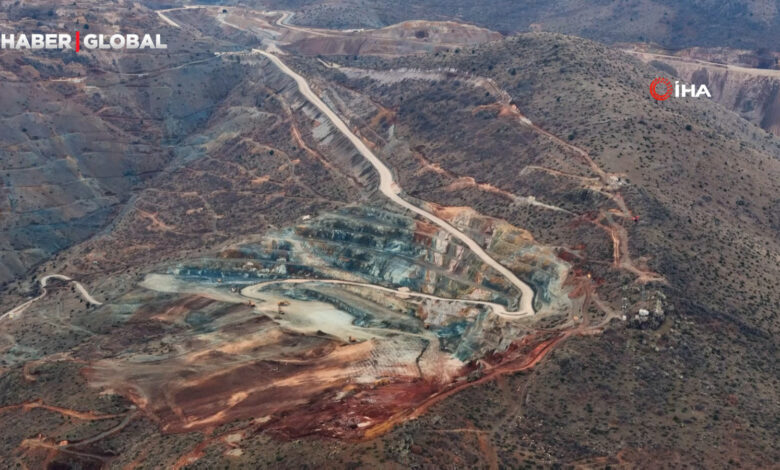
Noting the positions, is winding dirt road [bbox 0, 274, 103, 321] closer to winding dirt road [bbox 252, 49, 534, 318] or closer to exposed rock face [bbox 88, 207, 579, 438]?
exposed rock face [bbox 88, 207, 579, 438]

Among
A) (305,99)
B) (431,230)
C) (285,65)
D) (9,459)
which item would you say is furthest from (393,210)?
(285,65)

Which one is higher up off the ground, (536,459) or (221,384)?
(536,459)

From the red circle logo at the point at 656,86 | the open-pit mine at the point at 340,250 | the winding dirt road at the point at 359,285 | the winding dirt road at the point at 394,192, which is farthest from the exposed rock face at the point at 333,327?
the red circle logo at the point at 656,86

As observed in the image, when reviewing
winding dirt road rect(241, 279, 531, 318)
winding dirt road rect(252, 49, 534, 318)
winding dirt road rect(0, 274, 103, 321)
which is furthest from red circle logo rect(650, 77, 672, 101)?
winding dirt road rect(0, 274, 103, 321)

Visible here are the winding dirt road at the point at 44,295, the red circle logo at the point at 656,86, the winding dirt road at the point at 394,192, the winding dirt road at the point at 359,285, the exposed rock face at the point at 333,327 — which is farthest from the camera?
the red circle logo at the point at 656,86

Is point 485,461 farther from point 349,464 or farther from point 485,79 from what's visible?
Result: point 485,79

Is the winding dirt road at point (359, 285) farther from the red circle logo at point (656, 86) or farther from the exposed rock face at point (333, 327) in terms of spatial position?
the red circle logo at point (656, 86)

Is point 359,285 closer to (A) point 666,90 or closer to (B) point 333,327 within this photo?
(B) point 333,327
